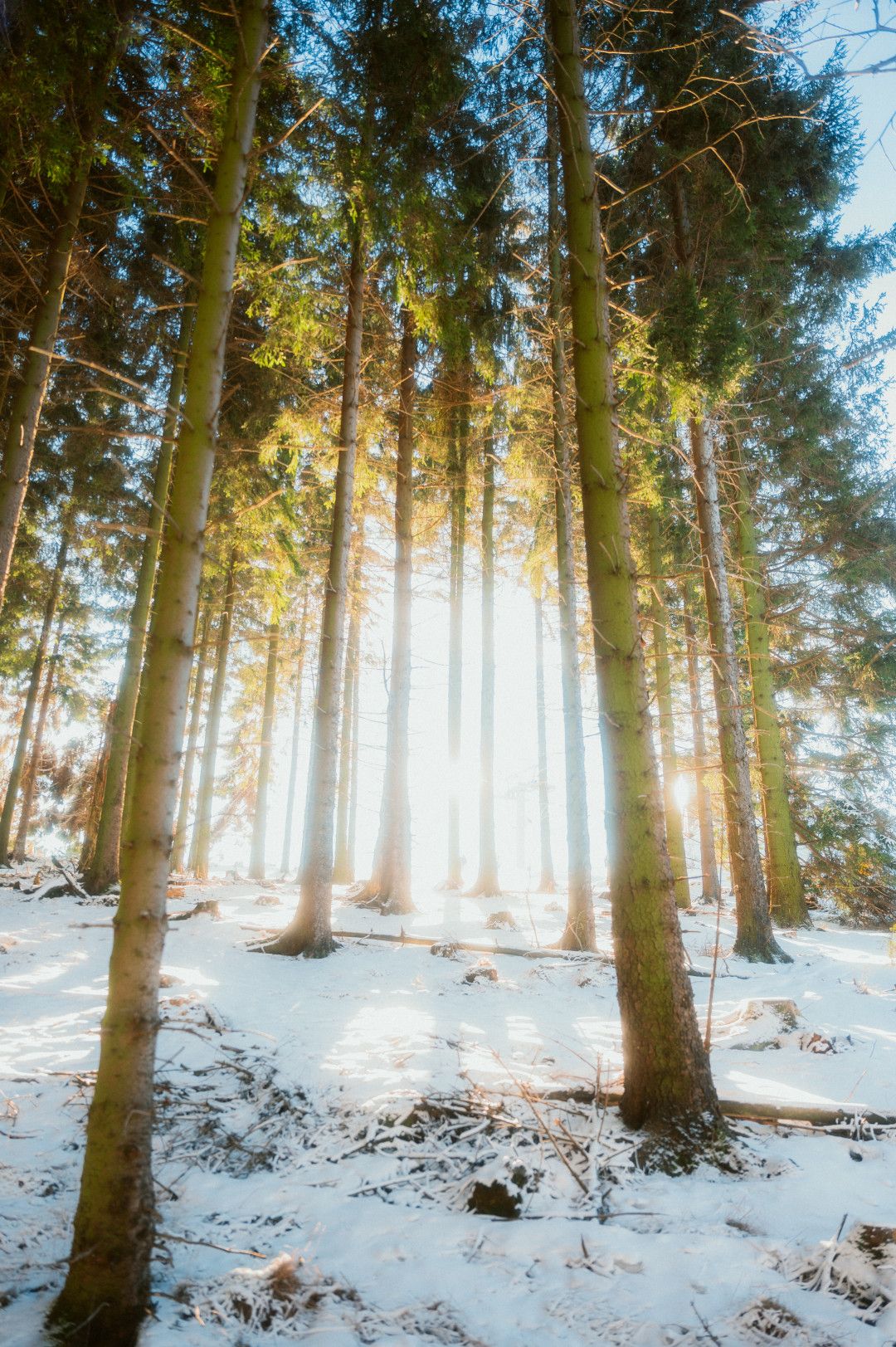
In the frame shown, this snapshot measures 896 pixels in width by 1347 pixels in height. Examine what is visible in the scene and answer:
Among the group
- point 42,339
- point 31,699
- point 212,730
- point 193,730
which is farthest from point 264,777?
point 42,339

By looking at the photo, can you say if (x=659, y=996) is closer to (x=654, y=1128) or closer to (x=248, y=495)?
(x=654, y=1128)

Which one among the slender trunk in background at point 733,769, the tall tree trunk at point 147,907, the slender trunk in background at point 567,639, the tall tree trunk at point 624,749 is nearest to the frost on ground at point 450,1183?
the tall tree trunk at point 147,907

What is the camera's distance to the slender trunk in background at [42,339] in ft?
21.8

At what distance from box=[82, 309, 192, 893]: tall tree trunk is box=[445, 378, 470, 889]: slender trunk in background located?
5338 mm

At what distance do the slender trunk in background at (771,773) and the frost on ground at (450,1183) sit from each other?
4.80m

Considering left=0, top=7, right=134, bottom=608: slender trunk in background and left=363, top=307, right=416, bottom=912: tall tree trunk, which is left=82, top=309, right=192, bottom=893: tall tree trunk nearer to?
left=0, top=7, right=134, bottom=608: slender trunk in background

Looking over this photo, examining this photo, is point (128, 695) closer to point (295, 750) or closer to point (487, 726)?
point (487, 726)

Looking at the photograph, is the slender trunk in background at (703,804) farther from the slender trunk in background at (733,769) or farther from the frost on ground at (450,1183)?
the frost on ground at (450,1183)

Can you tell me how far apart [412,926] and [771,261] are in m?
11.6

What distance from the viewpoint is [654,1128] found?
10.1ft

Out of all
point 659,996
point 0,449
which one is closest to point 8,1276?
point 659,996

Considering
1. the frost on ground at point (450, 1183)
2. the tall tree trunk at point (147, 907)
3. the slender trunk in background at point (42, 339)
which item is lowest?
the frost on ground at point (450, 1183)

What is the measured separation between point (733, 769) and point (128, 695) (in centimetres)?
986

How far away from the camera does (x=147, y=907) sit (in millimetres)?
2428
